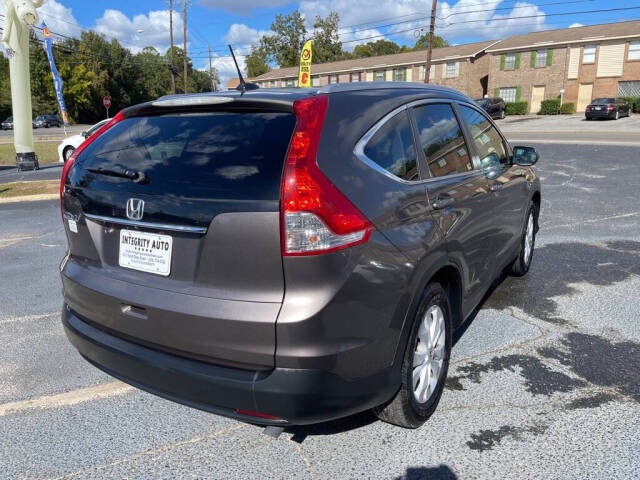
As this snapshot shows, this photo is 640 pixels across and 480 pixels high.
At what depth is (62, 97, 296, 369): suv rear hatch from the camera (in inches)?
80.7

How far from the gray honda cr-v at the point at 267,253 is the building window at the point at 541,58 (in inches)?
1976

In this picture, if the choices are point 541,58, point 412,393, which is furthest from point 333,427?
point 541,58

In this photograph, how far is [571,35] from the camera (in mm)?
45656

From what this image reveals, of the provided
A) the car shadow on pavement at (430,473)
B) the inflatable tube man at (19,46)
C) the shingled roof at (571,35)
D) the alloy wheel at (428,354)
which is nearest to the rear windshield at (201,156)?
the alloy wheel at (428,354)

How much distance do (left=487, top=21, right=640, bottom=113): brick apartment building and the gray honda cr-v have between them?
48.9m

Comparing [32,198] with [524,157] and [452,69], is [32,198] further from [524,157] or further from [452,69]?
[452,69]

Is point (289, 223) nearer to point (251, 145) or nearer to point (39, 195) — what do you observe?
point (251, 145)

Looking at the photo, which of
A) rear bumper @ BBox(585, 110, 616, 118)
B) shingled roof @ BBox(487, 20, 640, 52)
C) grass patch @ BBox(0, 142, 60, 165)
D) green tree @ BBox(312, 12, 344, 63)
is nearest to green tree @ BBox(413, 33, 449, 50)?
green tree @ BBox(312, 12, 344, 63)

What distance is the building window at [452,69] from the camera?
167 ft

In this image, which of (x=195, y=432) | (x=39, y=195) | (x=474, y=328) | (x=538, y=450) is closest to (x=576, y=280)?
(x=474, y=328)

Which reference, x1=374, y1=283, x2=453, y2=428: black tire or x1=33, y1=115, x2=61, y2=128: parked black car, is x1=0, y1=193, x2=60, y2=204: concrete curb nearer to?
x1=374, y1=283, x2=453, y2=428: black tire

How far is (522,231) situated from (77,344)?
3.75m

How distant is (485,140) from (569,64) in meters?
48.4

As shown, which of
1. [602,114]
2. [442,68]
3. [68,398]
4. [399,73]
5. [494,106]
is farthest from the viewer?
[399,73]
